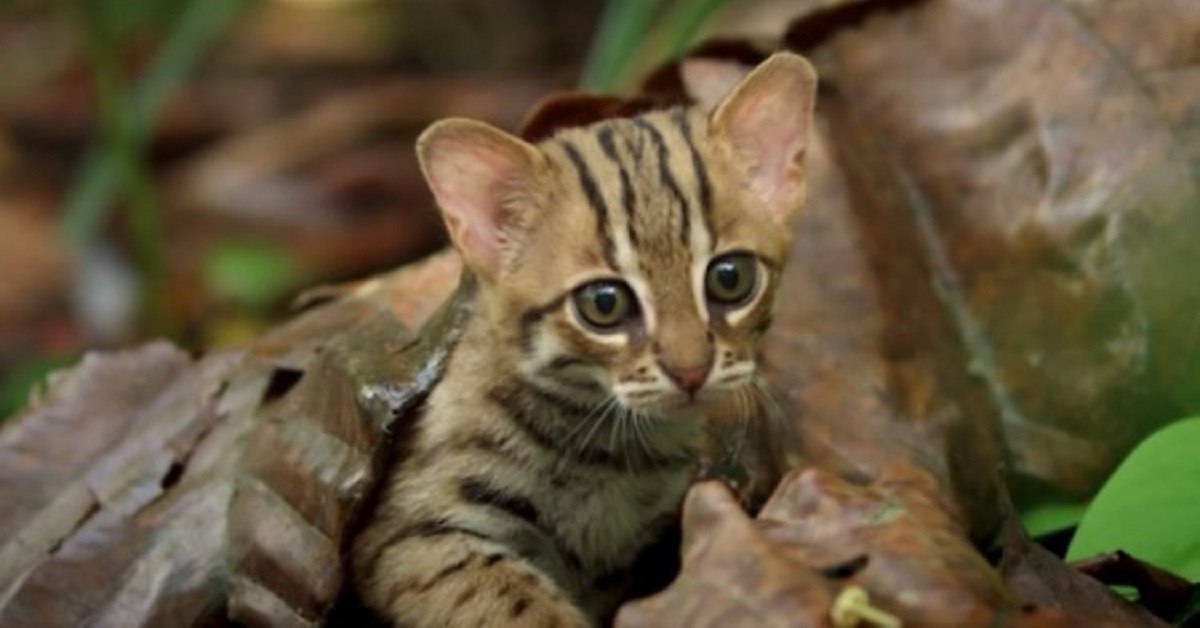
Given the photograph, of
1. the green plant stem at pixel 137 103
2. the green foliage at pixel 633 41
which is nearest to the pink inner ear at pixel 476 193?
the green foliage at pixel 633 41

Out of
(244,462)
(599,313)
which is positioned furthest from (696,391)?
(244,462)

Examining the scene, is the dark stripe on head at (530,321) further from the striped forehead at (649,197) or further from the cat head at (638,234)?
the striped forehead at (649,197)

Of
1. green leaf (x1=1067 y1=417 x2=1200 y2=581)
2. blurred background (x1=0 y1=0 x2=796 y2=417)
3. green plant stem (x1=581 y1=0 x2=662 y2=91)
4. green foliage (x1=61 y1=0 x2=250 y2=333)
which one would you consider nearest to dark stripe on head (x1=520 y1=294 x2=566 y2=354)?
green leaf (x1=1067 y1=417 x2=1200 y2=581)

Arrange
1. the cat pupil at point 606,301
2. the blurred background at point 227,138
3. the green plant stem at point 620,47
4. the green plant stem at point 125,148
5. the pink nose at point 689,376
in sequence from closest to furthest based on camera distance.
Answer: the pink nose at point 689,376 → the cat pupil at point 606,301 → the green plant stem at point 620,47 → the green plant stem at point 125,148 → the blurred background at point 227,138

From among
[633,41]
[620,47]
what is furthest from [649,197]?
Answer: [633,41]

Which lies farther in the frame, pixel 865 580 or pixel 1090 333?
pixel 1090 333

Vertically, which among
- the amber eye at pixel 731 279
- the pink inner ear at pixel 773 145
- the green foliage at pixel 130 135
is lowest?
the green foliage at pixel 130 135

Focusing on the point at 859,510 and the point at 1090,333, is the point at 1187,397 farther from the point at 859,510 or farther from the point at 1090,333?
the point at 859,510
